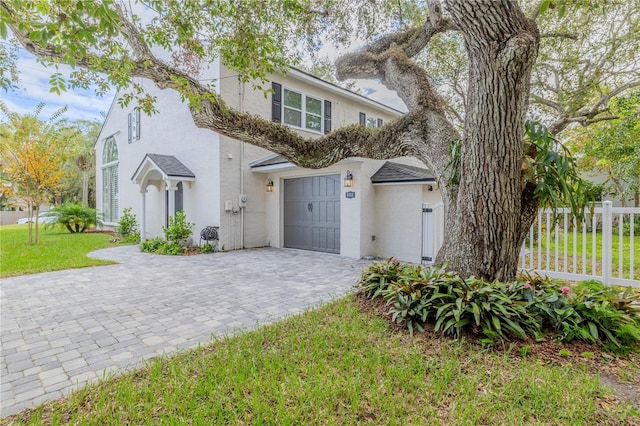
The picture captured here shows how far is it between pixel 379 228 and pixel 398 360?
6426mm

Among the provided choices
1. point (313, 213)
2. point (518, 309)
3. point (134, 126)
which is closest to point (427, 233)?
point (313, 213)

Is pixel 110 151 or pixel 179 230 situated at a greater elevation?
pixel 110 151

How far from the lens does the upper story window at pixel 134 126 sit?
538 inches

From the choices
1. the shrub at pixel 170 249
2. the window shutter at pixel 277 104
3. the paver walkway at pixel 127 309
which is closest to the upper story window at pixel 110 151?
the shrub at pixel 170 249

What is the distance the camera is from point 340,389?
2457mm

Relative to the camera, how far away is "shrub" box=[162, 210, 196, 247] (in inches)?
386

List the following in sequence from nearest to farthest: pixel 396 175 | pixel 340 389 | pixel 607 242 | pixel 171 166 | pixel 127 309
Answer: pixel 340 389 → pixel 127 309 → pixel 607 242 → pixel 396 175 → pixel 171 166

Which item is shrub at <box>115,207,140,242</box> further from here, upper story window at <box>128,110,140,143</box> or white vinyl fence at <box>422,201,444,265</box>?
white vinyl fence at <box>422,201,444,265</box>

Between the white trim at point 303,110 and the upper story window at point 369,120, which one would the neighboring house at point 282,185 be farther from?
the upper story window at point 369,120

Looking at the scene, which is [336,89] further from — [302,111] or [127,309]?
[127,309]

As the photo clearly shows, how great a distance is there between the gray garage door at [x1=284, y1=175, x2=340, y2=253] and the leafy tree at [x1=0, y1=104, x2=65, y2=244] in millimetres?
7731

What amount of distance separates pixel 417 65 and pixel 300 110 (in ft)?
20.2

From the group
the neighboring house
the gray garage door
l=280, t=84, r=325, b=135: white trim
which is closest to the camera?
the neighboring house

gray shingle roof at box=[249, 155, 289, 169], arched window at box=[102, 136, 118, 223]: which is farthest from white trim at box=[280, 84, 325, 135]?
arched window at box=[102, 136, 118, 223]
